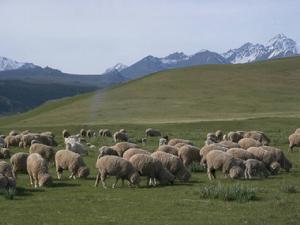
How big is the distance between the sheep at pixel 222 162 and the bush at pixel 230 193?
4.57 meters

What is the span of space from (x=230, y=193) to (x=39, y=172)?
325 inches

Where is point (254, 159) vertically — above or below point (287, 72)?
below

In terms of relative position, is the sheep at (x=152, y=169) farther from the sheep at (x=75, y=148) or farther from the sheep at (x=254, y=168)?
the sheep at (x=75, y=148)

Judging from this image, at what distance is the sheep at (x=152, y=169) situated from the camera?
78.4ft

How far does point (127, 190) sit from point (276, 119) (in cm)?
5535

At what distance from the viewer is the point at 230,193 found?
20.1 m

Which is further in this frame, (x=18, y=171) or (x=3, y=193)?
(x=18, y=171)

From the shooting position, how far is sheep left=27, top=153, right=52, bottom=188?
23.7m

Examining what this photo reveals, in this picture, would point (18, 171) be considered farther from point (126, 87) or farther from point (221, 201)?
point (126, 87)

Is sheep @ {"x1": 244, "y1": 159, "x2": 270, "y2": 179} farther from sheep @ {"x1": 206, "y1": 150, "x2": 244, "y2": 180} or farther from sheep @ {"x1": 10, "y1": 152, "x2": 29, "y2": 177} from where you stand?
sheep @ {"x1": 10, "y1": 152, "x2": 29, "y2": 177}

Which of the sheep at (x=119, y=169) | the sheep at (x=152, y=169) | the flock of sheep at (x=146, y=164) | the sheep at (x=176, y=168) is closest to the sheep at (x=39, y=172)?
the flock of sheep at (x=146, y=164)

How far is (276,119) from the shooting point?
7519 centimetres

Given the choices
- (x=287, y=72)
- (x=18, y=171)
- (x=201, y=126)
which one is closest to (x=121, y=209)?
(x=18, y=171)

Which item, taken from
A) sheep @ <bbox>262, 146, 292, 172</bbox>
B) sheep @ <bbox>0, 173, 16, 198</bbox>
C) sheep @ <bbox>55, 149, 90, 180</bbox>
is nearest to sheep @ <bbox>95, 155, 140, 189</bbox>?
sheep @ <bbox>55, 149, 90, 180</bbox>
